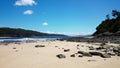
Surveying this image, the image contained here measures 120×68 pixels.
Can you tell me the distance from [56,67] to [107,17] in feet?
282

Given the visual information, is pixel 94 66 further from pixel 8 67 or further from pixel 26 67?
pixel 8 67

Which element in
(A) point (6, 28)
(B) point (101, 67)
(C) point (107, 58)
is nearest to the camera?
(B) point (101, 67)

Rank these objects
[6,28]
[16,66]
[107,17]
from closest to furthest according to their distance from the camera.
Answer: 1. [16,66]
2. [107,17]
3. [6,28]

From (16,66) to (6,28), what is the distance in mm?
150422

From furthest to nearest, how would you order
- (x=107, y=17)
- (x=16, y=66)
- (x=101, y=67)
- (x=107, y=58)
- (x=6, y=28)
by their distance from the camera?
(x=6, y=28)
(x=107, y=17)
(x=107, y=58)
(x=16, y=66)
(x=101, y=67)

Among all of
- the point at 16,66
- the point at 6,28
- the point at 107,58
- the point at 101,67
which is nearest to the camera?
the point at 101,67

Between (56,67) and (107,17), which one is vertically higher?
(107,17)

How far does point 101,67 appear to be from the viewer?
8.80m

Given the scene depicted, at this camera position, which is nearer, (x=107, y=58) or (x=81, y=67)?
(x=81, y=67)

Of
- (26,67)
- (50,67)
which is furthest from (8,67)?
(50,67)

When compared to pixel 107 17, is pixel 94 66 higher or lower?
lower

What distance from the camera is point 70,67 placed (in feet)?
29.1

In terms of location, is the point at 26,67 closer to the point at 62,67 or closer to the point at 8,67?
the point at 8,67

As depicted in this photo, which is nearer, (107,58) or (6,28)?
(107,58)
